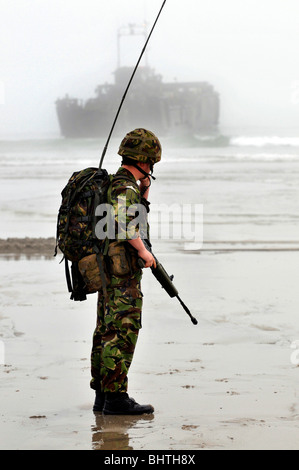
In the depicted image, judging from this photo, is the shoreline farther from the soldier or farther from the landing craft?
the landing craft

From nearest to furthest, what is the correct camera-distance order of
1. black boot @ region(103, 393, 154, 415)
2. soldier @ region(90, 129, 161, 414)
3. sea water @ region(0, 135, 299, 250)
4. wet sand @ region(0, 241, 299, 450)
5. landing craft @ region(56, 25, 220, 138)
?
wet sand @ region(0, 241, 299, 450) < soldier @ region(90, 129, 161, 414) < black boot @ region(103, 393, 154, 415) < sea water @ region(0, 135, 299, 250) < landing craft @ region(56, 25, 220, 138)

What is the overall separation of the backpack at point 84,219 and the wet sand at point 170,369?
64 cm

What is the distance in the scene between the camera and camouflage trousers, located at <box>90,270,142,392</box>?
3.68 metres

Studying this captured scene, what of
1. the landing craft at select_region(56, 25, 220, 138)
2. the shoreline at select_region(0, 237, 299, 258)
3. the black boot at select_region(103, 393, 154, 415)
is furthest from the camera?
the landing craft at select_region(56, 25, 220, 138)

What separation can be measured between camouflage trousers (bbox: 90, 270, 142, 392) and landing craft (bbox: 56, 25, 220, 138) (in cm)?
7977

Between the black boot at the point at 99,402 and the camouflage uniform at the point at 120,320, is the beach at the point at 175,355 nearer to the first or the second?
the black boot at the point at 99,402

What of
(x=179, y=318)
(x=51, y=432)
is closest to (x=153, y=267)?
(x=51, y=432)

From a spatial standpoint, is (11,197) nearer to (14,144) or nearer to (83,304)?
(83,304)

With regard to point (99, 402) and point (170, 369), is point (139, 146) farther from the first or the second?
point (170, 369)

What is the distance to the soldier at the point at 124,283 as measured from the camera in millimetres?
3594

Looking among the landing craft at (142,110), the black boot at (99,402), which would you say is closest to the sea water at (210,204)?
the black boot at (99,402)

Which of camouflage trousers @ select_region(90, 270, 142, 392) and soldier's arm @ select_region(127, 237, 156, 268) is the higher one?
soldier's arm @ select_region(127, 237, 156, 268)

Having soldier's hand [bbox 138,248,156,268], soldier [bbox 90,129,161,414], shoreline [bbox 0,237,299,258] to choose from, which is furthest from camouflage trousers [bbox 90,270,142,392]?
shoreline [bbox 0,237,299,258]

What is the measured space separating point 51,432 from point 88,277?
2.16ft
